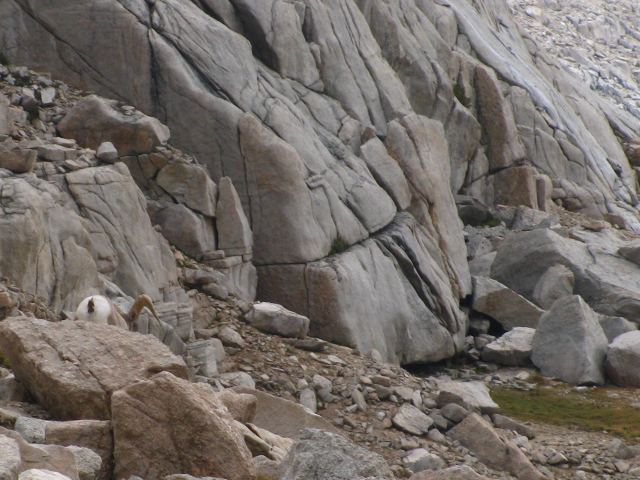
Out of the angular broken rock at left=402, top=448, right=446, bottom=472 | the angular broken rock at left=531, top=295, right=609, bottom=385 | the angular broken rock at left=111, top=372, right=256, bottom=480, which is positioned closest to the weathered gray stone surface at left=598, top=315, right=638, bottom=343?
the angular broken rock at left=531, top=295, right=609, bottom=385

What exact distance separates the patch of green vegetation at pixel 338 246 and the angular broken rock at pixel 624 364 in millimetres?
11641

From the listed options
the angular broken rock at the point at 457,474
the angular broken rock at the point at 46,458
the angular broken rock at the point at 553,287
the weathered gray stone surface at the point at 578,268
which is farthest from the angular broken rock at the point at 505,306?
the angular broken rock at the point at 46,458

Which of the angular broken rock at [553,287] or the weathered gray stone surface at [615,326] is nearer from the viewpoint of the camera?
the weathered gray stone surface at [615,326]

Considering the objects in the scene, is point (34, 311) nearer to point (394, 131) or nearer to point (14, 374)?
point (14, 374)

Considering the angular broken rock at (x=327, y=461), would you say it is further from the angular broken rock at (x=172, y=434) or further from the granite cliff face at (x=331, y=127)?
the granite cliff face at (x=331, y=127)

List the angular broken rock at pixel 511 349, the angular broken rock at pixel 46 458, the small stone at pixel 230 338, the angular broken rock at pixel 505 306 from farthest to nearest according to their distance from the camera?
the angular broken rock at pixel 505 306
the angular broken rock at pixel 511 349
the small stone at pixel 230 338
the angular broken rock at pixel 46 458

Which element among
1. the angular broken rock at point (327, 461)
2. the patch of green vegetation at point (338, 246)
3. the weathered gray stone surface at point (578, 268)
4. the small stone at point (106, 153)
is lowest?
the weathered gray stone surface at point (578, 268)

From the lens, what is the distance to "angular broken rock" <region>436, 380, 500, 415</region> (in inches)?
843

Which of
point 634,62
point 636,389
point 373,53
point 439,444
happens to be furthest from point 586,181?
point 634,62

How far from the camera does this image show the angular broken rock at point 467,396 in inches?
843

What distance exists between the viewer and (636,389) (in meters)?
28.8

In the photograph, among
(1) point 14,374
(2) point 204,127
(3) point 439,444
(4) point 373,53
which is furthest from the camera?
(4) point 373,53

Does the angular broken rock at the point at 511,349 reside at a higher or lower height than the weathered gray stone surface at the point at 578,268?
lower

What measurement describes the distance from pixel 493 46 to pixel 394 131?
781 inches
